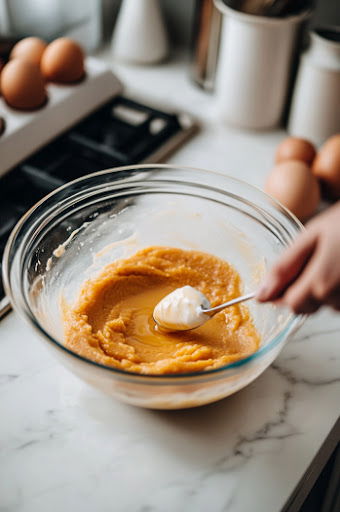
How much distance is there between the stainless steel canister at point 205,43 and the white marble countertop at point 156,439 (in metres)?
0.80

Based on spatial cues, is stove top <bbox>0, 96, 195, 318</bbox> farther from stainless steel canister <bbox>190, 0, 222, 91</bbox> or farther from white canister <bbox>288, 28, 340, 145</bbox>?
white canister <bbox>288, 28, 340, 145</bbox>

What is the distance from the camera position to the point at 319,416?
2.86 feet

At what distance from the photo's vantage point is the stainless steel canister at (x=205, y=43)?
1.43m

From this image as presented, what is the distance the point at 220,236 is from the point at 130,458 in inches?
17.3

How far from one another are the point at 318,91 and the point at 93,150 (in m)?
0.52

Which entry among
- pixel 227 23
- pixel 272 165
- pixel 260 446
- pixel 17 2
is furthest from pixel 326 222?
pixel 17 2

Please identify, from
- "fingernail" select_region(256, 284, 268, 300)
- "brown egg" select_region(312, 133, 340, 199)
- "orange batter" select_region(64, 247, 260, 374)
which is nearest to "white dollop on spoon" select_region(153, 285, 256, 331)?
"orange batter" select_region(64, 247, 260, 374)

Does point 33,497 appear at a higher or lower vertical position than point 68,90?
lower

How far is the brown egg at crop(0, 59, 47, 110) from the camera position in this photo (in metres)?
1.25

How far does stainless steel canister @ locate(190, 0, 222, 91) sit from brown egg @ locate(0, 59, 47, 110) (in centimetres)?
44

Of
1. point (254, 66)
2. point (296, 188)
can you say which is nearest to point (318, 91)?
point (254, 66)

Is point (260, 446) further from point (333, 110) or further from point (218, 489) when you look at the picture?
point (333, 110)

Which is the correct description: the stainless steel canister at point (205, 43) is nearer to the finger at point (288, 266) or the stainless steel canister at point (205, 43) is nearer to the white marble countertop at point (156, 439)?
the white marble countertop at point (156, 439)

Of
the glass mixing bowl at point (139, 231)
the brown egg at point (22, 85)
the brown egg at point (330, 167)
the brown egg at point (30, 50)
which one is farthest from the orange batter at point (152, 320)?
the brown egg at point (30, 50)
